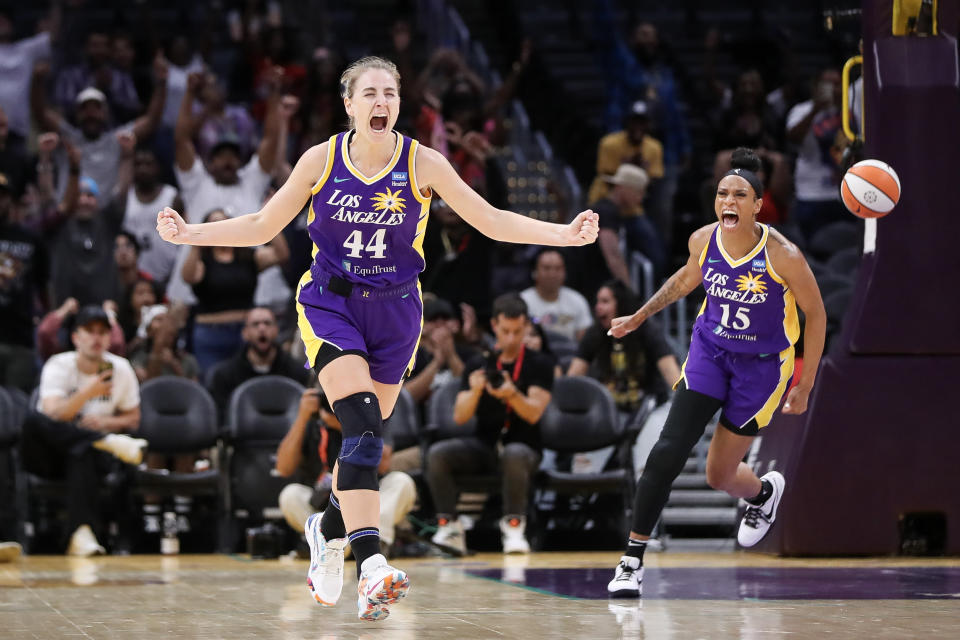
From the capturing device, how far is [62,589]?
7629 millimetres

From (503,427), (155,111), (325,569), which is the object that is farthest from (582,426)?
(155,111)

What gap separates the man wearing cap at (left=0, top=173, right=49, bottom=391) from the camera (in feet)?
38.0

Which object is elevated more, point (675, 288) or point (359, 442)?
point (675, 288)

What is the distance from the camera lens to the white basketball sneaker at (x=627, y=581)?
6.87 m

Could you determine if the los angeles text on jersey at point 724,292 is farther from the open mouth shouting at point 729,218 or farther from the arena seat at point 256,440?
the arena seat at point 256,440

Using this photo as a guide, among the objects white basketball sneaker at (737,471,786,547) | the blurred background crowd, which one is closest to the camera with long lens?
the blurred background crowd

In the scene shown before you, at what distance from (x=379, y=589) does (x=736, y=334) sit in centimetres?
277

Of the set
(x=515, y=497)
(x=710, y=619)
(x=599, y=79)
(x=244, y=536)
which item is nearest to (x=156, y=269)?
(x=244, y=536)

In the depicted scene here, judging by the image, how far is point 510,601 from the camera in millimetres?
6730

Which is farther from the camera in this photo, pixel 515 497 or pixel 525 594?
pixel 515 497

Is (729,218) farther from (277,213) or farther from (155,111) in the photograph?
(155,111)

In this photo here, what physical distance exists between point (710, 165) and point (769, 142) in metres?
1.90

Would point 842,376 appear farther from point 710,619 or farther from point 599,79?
point 599,79

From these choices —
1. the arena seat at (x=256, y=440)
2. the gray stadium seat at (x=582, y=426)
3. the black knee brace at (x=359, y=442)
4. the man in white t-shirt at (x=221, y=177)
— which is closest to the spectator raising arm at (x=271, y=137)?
the man in white t-shirt at (x=221, y=177)
